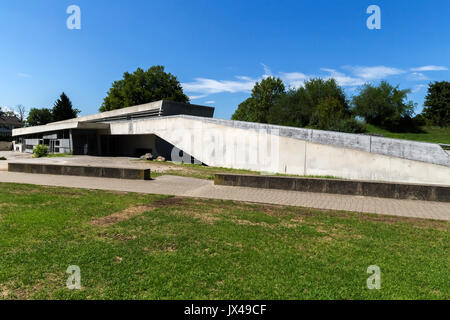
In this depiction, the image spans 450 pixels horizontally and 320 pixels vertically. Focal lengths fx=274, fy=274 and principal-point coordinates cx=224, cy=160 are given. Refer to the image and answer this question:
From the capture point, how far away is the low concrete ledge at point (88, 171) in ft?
41.0

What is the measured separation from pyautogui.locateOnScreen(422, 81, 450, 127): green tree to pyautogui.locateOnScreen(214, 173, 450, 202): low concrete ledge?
168 ft

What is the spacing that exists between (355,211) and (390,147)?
302 inches

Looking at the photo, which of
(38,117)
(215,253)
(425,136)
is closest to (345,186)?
(215,253)

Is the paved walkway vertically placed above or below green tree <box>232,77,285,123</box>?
below

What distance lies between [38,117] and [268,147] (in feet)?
278

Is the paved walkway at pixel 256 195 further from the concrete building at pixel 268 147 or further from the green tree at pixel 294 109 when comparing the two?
the green tree at pixel 294 109

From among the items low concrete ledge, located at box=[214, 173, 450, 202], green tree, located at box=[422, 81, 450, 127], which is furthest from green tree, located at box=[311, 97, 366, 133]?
green tree, located at box=[422, 81, 450, 127]

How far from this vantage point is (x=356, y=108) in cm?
3812

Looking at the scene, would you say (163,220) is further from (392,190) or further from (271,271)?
(392,190)

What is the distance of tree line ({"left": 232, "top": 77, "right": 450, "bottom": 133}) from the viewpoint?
33369 mm

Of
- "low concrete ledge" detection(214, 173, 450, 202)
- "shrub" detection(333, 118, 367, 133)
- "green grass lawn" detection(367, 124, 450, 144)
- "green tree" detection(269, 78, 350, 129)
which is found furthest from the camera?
"green tree" detection(269, 78, 350, 129)

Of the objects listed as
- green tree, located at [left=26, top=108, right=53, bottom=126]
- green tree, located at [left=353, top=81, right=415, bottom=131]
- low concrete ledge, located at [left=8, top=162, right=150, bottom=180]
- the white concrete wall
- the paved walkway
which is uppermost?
green tree, located at [left=26, top=108, right=53, bottom=126]

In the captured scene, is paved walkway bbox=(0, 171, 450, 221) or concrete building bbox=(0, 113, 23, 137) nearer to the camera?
paved walkway bbox=(0, 171, 450, 221)

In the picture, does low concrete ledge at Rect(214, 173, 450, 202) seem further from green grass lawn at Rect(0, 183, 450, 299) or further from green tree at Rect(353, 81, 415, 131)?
green tree at Rect(353, 81, 415, 131)
